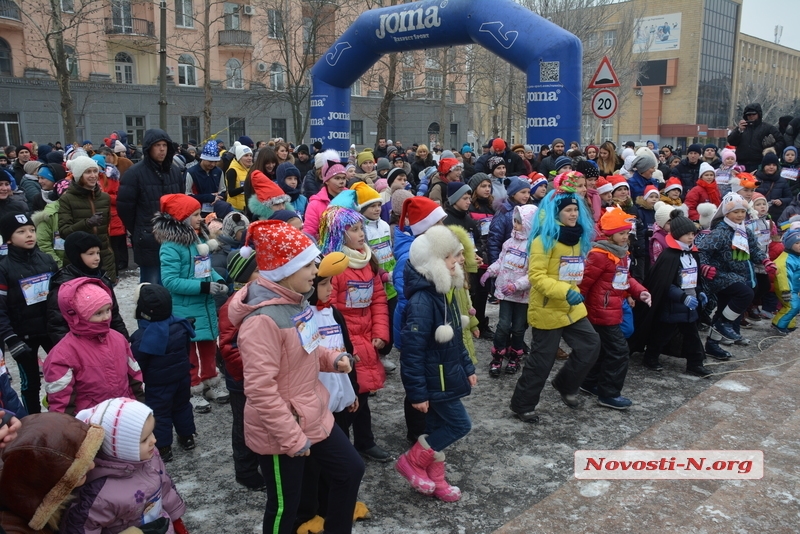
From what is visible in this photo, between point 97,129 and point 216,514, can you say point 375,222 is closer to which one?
point 216,514

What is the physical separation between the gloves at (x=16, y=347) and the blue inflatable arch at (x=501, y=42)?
9.55m

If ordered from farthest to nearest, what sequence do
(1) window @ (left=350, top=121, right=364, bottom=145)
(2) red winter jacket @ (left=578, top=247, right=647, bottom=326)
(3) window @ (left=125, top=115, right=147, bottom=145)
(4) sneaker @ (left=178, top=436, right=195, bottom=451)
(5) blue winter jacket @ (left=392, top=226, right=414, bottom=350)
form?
1. (1) window @ (left=350, top=121, right=364, bottom=145)
2. (3) window @ (left=125, top=115, right=147, bottom=145)
3. (2) red winter jacket @ (left=578, top=247, right=647, bottom=326)
4. (5) blue winter jacket @ (left=392, top=226, right=414, bottom=350)
5. (4) sneaker @ (left=178, top=436, right=195, bottom=451)

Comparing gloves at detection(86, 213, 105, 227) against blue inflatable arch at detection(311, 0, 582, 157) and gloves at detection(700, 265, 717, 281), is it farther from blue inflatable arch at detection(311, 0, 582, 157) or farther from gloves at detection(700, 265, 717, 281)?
blue inflatable arch at detection(311, 0, 582, 157)

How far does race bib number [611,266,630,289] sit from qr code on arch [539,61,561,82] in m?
6.69

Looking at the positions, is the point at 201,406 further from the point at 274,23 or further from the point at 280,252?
the point at 274,23

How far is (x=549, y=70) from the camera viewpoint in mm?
11281

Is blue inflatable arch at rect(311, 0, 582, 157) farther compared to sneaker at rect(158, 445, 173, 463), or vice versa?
blue inflatable arch at rect(311, 0, 582, 157)

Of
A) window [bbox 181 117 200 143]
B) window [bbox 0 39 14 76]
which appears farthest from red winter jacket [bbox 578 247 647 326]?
window [bbox 181 117 200 143]

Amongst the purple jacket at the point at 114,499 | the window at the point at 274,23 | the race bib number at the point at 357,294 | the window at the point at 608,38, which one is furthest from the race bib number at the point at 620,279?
the window at the point at 608,38

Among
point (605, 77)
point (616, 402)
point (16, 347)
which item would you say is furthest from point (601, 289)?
point (605, 77)

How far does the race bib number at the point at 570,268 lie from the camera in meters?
4.95

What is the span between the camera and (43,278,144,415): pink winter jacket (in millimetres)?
3564

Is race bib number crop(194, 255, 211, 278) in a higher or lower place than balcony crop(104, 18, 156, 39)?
lower

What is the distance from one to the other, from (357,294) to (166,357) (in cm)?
137
